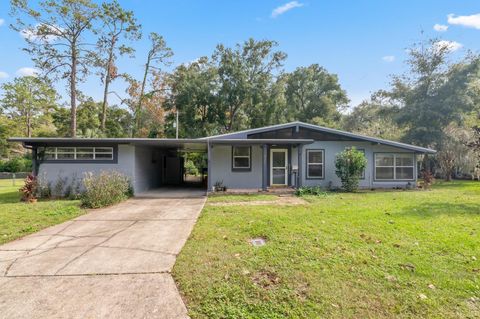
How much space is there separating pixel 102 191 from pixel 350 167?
9862mm

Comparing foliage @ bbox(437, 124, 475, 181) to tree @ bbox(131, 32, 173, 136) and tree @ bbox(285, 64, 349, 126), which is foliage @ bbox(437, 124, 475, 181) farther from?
tree @ bbox(131, 32, 173, 136)

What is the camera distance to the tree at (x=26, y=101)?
32.2m

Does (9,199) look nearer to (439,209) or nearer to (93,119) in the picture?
(439,209)

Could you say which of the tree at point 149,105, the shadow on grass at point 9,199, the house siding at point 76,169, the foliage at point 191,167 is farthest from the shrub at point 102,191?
the foliage at point 191,167

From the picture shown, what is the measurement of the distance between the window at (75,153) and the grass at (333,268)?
7.13 metres

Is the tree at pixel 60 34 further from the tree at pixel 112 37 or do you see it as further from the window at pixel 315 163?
the window at pixel 315 163

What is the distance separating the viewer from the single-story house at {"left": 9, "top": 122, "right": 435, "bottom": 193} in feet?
36.0

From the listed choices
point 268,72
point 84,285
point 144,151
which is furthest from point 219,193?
point 268,72

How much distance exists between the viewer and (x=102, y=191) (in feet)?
28.2

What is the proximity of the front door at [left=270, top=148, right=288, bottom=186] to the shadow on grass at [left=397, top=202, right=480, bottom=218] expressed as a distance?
5.91m

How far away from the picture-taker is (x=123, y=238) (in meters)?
5.09

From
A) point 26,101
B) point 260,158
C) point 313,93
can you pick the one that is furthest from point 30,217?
point 26,101

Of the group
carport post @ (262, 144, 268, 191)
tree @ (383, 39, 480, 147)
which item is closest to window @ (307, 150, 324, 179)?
carport post @ (262, 144, 268, 191)

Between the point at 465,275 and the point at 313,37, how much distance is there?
561 inches
